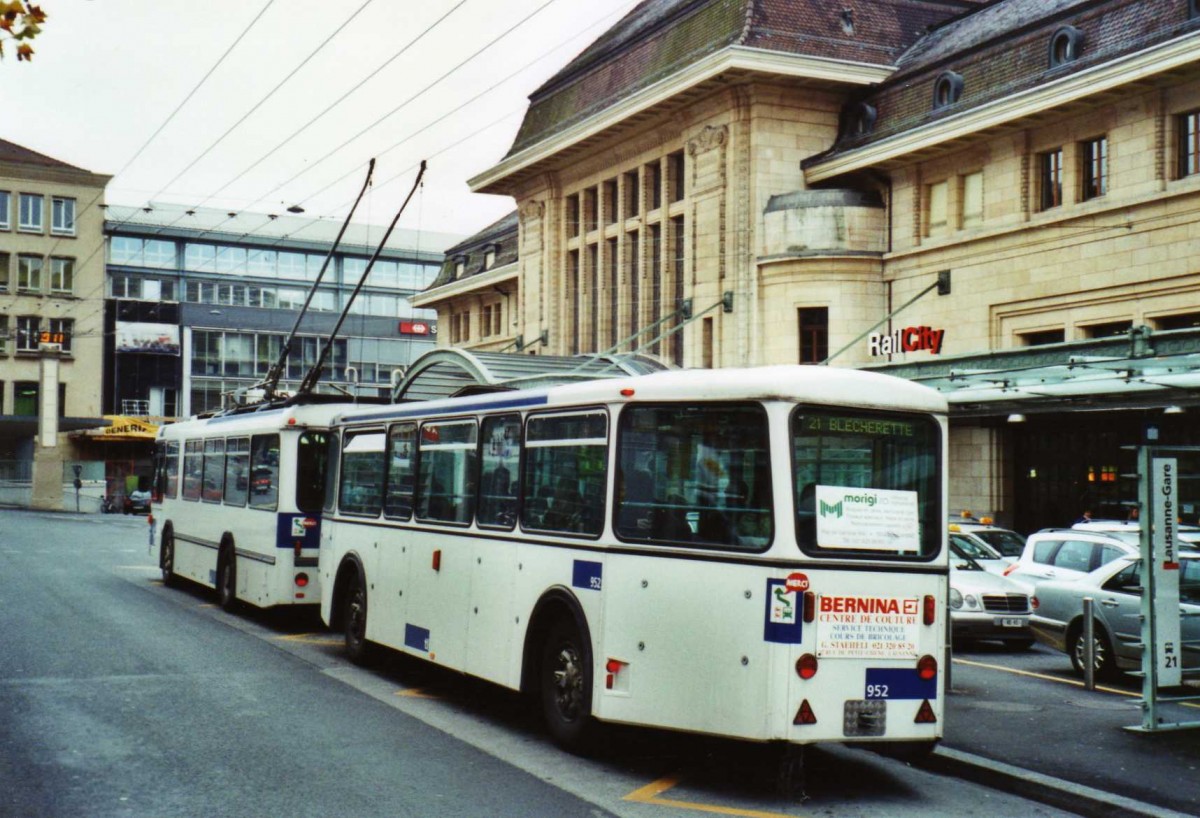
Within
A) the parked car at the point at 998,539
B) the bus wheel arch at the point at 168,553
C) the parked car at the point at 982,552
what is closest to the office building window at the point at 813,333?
the parked car at the point at 998,539

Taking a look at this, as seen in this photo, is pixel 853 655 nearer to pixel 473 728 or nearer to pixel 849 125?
pixel 473 728

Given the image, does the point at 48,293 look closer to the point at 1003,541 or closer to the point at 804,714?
the point at 1003,541

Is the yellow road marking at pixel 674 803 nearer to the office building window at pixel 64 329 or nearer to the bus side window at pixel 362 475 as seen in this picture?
the bus side window at pixel 362 475

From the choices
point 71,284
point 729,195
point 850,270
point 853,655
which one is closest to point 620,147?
point 729,195

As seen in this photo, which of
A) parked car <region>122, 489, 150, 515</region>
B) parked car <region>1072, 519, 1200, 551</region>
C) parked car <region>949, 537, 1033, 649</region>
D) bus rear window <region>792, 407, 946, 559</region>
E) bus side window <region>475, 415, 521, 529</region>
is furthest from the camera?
parked car <region>122, 489, 150, 515</region>

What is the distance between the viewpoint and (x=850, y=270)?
116 feet

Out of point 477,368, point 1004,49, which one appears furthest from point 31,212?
point 1004,49

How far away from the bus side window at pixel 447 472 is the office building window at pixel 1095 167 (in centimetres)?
2065

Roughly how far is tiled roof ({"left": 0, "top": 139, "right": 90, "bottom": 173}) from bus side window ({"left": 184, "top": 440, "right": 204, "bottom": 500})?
62.2m

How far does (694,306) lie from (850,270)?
5363 mm

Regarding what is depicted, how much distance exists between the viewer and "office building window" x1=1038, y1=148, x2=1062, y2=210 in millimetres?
30688

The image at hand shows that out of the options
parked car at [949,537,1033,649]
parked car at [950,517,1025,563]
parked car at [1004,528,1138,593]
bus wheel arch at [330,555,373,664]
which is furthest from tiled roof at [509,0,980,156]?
bus wheel arch at [330,555,373,664]

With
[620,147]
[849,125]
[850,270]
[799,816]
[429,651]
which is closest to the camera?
[799,816]

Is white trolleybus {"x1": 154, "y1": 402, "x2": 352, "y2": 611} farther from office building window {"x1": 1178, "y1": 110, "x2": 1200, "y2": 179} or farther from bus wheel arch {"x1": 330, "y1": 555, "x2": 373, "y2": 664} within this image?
office building window {"x1": 1178, "y1": 110, "x2": 1200, "y2": 179}
